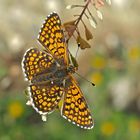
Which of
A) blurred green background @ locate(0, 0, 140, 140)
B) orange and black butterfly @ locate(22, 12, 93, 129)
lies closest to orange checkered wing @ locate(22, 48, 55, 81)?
orange and black butterfly @ locate(22, 12, 93, 129)

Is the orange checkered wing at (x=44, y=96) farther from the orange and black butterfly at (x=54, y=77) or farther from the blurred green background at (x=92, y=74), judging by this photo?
the blurred green background at (x=92, y=74)

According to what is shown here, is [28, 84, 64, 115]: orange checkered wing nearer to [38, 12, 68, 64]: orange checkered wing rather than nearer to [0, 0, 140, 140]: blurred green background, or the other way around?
[38, 12, 68, 64]: orange checkered wing

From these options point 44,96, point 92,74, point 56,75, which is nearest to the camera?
point 44,96

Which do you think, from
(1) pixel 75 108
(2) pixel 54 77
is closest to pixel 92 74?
(2) pixel 54 77

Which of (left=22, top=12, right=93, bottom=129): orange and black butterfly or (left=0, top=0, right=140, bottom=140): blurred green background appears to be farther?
(left=0, top=0, right=140, bottom=140): blurred green background

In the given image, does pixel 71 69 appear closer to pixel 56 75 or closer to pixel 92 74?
pixel 56 75

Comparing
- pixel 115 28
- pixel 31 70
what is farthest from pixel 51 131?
pixel 31 70

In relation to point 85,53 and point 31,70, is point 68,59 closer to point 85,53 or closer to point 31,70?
point 31,70
